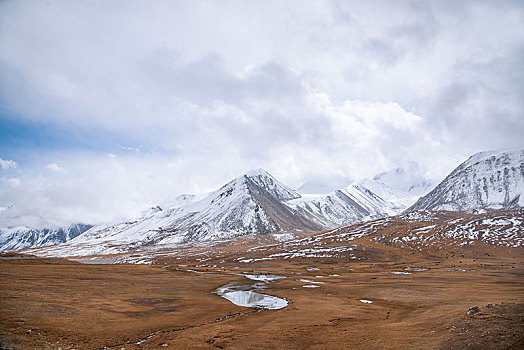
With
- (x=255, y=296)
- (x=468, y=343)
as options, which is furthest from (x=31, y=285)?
(x=468, y=343)

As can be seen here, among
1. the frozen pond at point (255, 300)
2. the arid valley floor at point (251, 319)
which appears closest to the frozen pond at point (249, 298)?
the frozen pond at point (255, 300)

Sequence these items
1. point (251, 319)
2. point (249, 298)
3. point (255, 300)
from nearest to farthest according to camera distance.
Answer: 1. point (251, 319)
2. point (255, 300)
3. point (249, 298)

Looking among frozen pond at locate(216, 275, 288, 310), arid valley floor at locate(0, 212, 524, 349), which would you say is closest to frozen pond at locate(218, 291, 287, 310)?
frozen pond at locate(216, 275, 288, 310)

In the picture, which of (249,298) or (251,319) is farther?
(249,298)

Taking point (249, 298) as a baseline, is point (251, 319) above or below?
above

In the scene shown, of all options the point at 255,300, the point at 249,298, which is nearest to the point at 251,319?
the point at 255,300

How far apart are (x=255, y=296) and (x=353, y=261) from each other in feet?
333

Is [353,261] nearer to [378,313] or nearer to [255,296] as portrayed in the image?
[255,296]

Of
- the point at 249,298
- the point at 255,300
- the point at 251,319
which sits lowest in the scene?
the point at 249,298

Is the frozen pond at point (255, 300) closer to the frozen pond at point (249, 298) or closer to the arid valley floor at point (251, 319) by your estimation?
the frozen pond at point (249, 298)

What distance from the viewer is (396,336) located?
3088 cm

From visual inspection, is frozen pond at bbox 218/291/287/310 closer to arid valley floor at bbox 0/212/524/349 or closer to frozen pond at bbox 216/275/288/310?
frozen pond at bbox 216/275/288/310

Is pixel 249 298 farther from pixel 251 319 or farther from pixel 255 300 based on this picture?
pixel 251 319

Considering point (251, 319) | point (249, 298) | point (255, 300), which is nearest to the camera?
point (251, 319)
